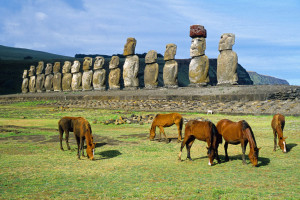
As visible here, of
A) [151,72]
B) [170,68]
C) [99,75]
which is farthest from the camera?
[99,75]

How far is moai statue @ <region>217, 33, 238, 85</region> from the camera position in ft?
69.2

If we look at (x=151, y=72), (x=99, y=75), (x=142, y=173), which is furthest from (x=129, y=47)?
(x=142, y=173)

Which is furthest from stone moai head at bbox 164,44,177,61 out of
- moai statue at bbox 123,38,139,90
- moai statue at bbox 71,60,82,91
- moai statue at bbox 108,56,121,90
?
moai statue at bbox 71,60,82,91

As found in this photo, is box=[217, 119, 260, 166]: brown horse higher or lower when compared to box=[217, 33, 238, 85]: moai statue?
lower

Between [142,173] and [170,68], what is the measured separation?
61.8ft

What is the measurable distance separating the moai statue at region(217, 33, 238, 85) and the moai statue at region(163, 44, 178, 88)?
13.2 ft

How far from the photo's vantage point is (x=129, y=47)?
28.3 meters

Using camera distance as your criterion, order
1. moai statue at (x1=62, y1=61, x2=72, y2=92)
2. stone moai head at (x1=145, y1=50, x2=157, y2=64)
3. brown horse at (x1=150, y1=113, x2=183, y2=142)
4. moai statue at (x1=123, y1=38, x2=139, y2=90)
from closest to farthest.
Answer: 1. brown horse at (x1=150, y1=113, x2=183, y2=142)
2. stone moai head at (x1=145, y1=50, x2=157, y2=64)
3. moai statue at (x1=123, y1=38, x2=139, y2=90)
4. moai statue at (x1=62, y1=61, x2=72, y2=92)

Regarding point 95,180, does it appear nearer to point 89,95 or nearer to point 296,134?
point 296,134

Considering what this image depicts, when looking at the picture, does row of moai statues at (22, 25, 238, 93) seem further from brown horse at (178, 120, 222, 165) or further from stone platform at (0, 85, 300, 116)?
brown horse at (178, 120, 222, 165)

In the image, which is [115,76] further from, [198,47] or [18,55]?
[18,55]

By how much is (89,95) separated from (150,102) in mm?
9034

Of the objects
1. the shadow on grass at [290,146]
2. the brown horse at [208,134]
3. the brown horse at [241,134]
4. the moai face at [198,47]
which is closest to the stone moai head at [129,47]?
the moai face at [198,47]

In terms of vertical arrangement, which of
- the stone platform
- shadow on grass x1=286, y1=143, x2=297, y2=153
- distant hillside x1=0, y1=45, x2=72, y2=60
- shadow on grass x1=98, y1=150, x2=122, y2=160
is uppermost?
distant hillside x1=0, y1=45, x2=72, y2=60
